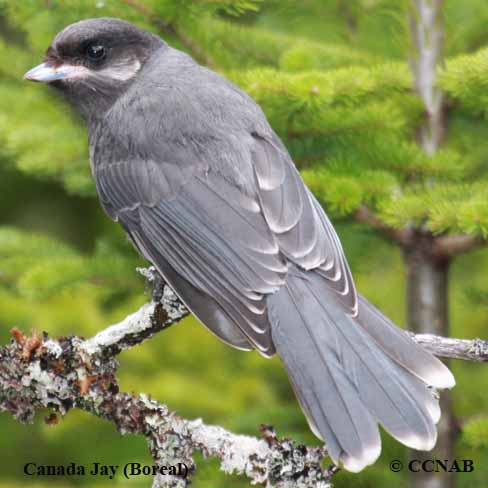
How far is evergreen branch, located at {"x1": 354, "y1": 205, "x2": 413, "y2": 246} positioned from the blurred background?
0.04 feet

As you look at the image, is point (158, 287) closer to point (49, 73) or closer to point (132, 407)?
point (132, 407)

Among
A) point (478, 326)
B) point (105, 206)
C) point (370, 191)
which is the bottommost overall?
point (478, 326)

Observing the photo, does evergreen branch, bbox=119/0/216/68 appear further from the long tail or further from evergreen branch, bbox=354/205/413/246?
the long tail

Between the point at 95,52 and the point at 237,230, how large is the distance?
1.11 meters

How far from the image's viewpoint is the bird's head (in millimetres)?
4148

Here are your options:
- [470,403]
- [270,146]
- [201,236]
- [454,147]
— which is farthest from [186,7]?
[470,403]

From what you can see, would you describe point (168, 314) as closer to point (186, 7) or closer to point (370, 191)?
point (370, 191)

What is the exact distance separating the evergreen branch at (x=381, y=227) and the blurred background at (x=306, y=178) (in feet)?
0.04

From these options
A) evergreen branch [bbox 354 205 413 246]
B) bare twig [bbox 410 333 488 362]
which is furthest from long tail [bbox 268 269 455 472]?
evergreen branch [bbox 354 205 413 246]

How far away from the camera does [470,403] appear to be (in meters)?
4.50

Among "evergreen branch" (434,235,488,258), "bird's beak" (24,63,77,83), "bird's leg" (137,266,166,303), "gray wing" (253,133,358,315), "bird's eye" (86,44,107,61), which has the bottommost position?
"evergreen branch" (434,235,488,258)

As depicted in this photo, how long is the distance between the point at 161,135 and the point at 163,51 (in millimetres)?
488

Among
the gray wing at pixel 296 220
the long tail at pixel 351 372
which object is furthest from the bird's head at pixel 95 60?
the long tail at pixel 351 372

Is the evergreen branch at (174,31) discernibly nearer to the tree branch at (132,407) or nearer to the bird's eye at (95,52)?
the bird's eye at (95,52)
